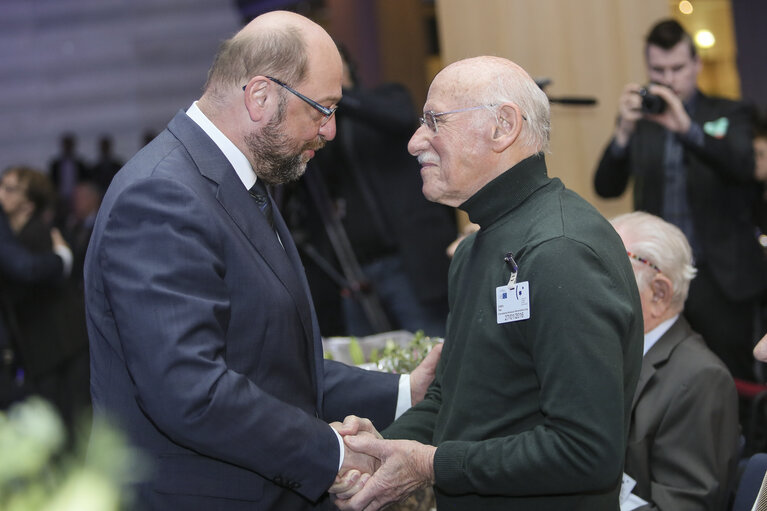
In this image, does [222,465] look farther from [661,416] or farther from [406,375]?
[661,416]

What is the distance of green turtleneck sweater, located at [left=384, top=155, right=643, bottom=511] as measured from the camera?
1.45 m

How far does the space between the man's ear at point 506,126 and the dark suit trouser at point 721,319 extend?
1933 millimetres

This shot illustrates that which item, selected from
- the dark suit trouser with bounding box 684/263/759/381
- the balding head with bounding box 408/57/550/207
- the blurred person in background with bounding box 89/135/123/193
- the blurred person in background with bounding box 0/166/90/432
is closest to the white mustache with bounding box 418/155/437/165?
the balding head with bounding box 408/57/550/207

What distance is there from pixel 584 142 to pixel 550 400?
279 cm

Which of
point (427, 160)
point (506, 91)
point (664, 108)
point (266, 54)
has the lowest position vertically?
point (664, 108)

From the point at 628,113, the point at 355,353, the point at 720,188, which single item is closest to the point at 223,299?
the point at 355,353

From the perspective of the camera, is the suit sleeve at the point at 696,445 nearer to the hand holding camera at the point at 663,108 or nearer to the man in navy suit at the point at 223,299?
the man in navy suit at the point at 223,299

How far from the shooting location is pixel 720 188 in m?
3.36

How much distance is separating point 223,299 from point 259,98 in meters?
0.44

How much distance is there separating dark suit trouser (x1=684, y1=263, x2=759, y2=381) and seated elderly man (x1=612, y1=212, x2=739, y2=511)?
1.14m

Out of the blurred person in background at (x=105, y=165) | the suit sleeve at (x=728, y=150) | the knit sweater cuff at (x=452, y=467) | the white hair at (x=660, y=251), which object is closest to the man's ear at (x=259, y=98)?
the knit sweater cuff at (x=452, y=467)

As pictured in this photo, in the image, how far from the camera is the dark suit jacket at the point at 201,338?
152 centimetres

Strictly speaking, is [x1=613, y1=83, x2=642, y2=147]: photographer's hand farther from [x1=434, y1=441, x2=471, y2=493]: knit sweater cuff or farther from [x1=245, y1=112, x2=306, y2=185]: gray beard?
[x1=434, y1=441, x2=471, y2=493]: knit sweater cuff

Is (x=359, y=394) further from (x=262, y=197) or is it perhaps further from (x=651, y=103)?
(x=651, y=103)
